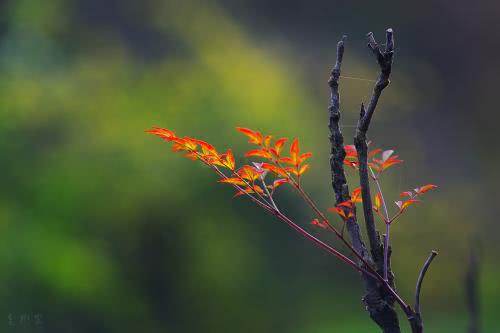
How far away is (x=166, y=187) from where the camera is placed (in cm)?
215

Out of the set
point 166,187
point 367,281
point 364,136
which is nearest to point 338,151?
point 364,136

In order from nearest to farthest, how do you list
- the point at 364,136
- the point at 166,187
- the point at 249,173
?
the point at 364,136 → the point at 249,173 → the point at 166,187

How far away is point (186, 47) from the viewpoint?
2.70m

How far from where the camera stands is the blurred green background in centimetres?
208

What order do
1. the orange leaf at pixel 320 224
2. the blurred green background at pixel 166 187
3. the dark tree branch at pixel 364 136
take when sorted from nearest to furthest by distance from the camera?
1. the dark tree branch at pixel 364 136
2. the orange leaf at pixel 320 224
3. the blurred green background at pixel 166 187

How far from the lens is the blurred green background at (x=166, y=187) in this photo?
208 centimetres

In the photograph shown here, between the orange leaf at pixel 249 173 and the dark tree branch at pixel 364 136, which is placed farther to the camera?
the orange leaf at pixel 249 173

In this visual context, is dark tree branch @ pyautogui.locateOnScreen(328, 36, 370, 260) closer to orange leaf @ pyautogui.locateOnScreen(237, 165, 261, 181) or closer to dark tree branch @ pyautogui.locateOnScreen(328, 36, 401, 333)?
dark tree branch @ pyautogui.locateOnScreen(328, 36, 401, 333)

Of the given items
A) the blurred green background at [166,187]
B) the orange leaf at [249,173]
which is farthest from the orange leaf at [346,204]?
the blurred green background at [166,187]

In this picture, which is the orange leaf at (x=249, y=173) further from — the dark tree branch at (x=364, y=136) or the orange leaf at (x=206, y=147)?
the dark tree branch at (x=364, y=136)

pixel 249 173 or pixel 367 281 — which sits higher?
pixel 249 173

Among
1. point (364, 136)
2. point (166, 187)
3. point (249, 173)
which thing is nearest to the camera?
point (364, 136)

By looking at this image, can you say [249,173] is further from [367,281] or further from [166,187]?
[166,187]

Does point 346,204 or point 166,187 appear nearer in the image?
point 346,204
